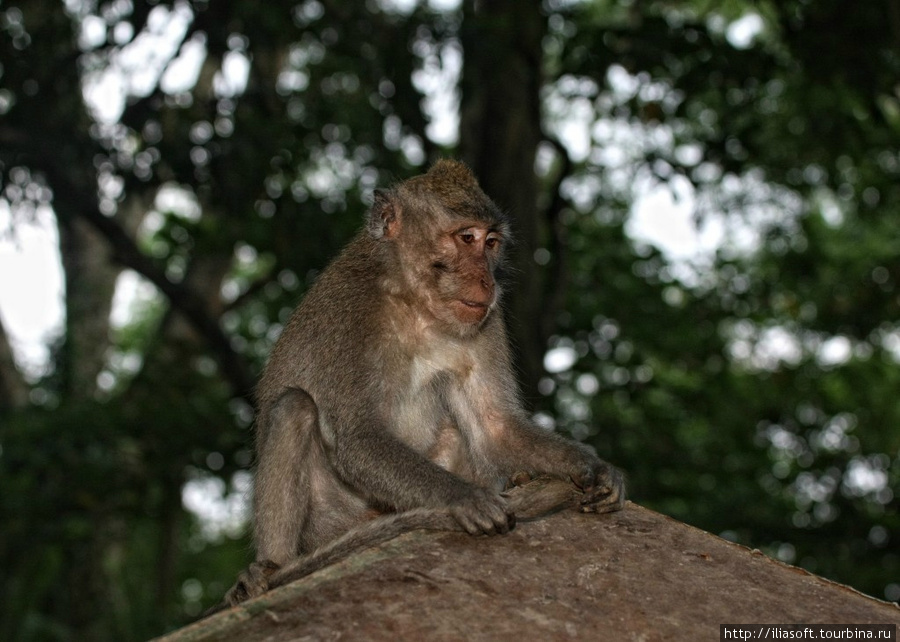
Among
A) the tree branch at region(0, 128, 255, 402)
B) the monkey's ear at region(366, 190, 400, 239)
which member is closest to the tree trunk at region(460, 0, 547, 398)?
the tree branch at region(0, 128, 255, 402)

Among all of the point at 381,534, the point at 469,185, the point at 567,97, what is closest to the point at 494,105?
the point at 567,97

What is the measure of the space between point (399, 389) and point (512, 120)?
510 cm

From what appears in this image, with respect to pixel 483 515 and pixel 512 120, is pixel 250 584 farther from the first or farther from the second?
pixel 512 120

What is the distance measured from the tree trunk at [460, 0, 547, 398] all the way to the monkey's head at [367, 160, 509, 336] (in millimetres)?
3373

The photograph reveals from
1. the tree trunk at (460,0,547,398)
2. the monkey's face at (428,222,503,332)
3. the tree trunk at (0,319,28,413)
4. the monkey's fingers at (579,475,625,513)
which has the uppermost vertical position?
the tree trunk at (460,0,547,398)

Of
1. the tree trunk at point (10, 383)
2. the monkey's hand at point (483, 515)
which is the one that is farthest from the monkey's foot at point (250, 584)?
the tree trunk at point (10, 383)

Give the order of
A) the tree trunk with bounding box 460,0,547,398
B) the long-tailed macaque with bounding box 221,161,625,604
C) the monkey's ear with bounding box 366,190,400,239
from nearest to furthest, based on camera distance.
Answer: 1. the long-tailed macaque with bounding box 221,161,625,604
2. the monkey's ear with bounding box 366,190,400,239
3. the tree trunk with bounding box 460,0,547,398

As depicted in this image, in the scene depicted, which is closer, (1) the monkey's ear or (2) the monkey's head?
(2) the monkey's head

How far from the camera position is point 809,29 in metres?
9.61

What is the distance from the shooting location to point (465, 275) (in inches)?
207

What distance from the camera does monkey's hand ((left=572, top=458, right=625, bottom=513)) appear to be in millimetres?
4539

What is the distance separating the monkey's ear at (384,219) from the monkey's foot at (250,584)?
1.65m

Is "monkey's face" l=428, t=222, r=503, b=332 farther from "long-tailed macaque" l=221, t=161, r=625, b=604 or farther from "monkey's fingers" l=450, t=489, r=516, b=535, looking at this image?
"monkey's fingers" l=450, t=489, r=516, b=535

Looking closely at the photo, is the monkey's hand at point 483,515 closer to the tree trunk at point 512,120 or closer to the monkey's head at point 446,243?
the monkey's head at point 446,243
